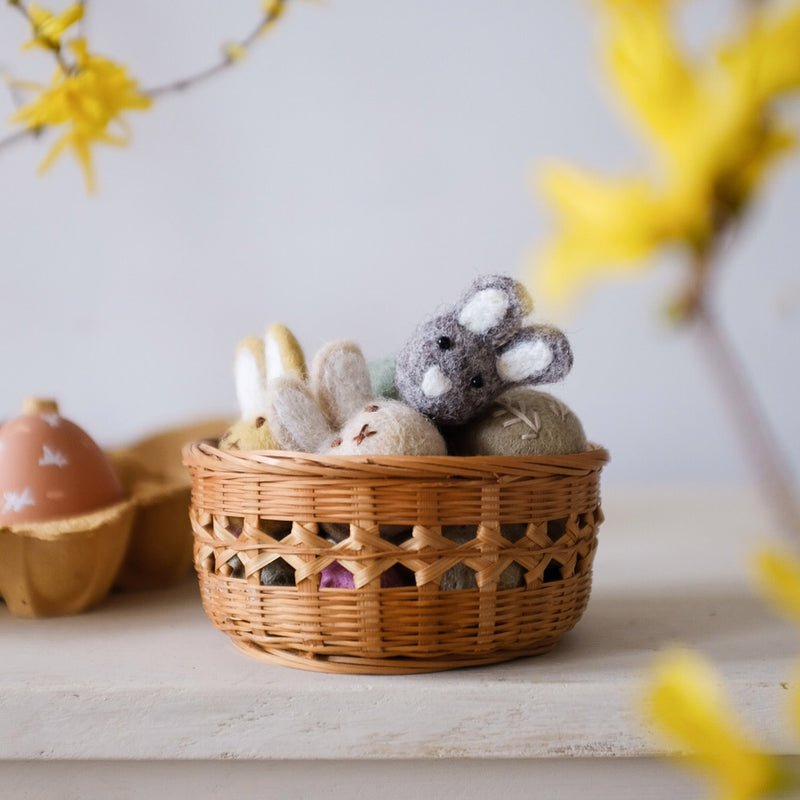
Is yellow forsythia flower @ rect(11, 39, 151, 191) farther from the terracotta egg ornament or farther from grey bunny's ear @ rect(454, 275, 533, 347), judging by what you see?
the terracotta egg ornament

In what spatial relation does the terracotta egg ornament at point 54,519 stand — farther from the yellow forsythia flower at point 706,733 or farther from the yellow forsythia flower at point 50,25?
the yellow forsythia flower at point 706,733

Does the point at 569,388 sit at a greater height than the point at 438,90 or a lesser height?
lesser

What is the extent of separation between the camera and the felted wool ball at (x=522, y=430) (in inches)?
20.3

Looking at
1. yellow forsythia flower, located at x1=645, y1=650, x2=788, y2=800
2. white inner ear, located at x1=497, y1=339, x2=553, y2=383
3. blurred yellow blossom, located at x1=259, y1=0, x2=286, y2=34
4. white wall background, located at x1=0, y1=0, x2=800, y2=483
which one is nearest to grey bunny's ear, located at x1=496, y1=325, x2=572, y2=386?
white inner ear, located at x1=497, y1=339, x2=553, y2=383

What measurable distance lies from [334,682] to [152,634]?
0.55ft

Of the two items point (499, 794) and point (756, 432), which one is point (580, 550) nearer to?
point (499, 794)

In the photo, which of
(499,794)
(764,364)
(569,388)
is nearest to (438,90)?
(569,388)

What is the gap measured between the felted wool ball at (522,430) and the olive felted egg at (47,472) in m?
0.27

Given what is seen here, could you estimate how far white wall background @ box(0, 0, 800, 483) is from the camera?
3.36ft

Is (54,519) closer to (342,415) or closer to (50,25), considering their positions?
(342,415)

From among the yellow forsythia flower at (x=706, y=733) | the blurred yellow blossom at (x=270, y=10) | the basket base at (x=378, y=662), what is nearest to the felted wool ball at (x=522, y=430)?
the basket base at (x=378, y=662)

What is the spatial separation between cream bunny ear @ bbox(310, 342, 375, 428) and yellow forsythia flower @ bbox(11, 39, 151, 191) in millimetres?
213

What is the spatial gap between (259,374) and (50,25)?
0.98ft

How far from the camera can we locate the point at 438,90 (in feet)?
3.38
